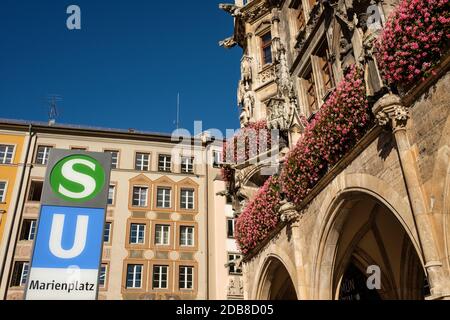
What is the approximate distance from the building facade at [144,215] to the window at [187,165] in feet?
0.31

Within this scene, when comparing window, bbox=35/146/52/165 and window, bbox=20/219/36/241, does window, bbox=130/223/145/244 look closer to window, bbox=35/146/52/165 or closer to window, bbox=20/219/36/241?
window, bbox=20/219/36/241

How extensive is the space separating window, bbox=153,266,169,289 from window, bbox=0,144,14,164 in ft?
52.0

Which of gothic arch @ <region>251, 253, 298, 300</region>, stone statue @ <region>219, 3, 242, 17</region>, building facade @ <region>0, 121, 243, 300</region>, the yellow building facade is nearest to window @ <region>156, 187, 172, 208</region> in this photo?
building facade @ <region>0, 121, 243, 300</region>

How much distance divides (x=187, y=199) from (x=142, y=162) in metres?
5.66

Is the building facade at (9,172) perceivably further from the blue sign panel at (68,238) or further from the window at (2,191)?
the blue sign panel at (68,238)

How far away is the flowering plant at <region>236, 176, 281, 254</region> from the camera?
13.7 meters

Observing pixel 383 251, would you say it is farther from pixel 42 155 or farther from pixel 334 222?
pixel 42 155

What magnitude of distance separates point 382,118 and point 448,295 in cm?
318

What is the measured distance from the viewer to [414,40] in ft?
23.9

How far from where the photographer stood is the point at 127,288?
3347 cm

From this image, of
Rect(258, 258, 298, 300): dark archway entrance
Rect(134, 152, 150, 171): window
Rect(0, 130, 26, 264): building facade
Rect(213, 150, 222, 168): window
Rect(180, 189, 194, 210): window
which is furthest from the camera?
Rect(213, 150, 222, 168): window

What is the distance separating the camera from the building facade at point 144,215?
3372cm

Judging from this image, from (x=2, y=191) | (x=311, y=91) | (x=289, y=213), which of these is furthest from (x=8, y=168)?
(x=289, y=213)

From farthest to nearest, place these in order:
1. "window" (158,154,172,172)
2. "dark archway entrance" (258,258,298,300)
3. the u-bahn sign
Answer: "window" (158,154,172,172), "dark archway entrance" (258,258,298,300), the u-bahn sign
